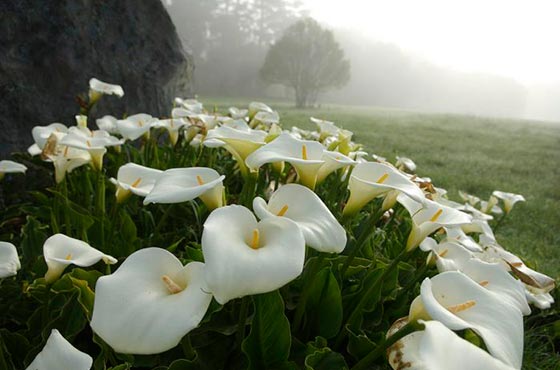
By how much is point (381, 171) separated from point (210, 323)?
64 centimetres

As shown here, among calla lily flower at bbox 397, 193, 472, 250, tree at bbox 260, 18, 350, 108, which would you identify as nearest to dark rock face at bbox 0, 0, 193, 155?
calla lily flower at bbox 397, 193, 472, 250

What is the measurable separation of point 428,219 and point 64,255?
1033 mm

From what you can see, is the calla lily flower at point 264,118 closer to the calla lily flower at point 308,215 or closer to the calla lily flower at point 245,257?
the calla lily flower at point 308,215

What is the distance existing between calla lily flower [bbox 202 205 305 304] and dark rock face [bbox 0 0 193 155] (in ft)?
8.50

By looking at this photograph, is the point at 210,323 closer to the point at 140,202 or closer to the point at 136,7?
the point at 140,202

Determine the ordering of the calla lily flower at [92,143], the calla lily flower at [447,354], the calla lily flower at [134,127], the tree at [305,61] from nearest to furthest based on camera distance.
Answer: the calla lily flower at [447,354]
the calla lily flower at [92,143]
the calla lily flower at [134,127]
the tree at [305,61]

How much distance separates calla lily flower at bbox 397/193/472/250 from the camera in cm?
104

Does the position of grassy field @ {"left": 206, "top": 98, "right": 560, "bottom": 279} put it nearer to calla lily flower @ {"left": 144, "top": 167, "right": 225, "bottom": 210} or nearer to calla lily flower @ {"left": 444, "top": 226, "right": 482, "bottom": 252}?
calla lily flower @ {"left": 444, "top": 226, "right": 482, "bottom": 252}

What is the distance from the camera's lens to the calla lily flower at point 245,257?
25.8 inches

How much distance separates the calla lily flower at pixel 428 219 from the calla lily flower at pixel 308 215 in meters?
0.27

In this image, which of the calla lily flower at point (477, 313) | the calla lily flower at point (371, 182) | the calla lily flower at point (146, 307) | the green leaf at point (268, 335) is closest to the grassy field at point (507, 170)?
the calla lily flower at point (371, 182)

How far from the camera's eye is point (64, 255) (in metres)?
1.16

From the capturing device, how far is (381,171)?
116 cm

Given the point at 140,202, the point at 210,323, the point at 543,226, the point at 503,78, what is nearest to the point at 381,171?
the point at 210,323
